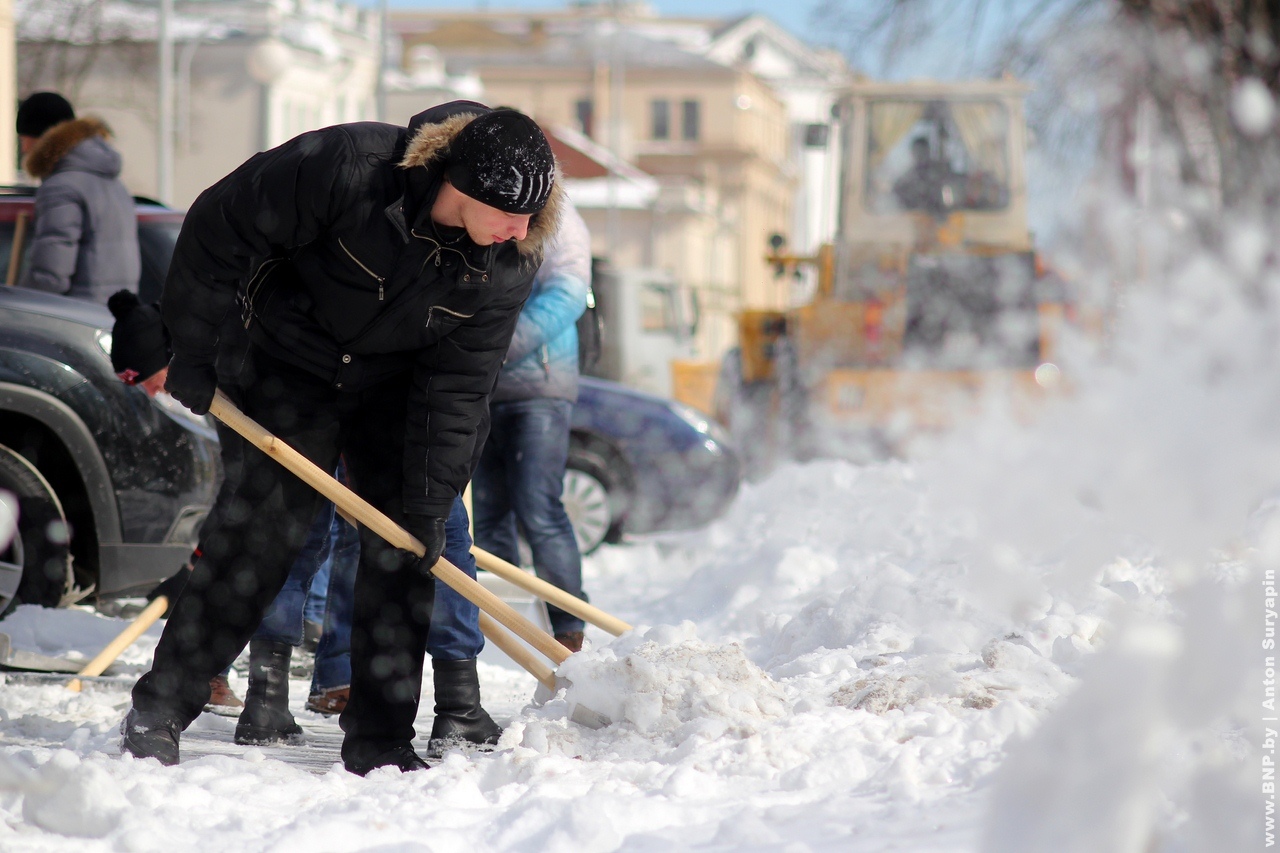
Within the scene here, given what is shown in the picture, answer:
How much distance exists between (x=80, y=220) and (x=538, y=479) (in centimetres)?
216

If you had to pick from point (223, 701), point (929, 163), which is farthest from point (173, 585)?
point (929, 163)

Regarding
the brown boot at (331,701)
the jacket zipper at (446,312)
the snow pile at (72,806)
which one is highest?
the jacket zipper at (446,312)

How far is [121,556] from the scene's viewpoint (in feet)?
16.7

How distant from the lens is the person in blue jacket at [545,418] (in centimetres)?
502

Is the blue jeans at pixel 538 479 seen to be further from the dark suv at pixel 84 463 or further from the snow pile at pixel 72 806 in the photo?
the snow pile at pixel 72 806

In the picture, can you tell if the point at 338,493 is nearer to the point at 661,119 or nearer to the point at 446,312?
the point at 446,312

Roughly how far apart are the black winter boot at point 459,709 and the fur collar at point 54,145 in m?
3.17

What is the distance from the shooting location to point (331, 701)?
450 cm

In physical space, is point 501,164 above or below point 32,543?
above

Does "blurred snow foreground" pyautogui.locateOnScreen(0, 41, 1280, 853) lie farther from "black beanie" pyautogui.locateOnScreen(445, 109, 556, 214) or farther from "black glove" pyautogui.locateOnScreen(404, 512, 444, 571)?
"black beanie" pyautogui.locateOnScreen(445, 109, 556, 214)

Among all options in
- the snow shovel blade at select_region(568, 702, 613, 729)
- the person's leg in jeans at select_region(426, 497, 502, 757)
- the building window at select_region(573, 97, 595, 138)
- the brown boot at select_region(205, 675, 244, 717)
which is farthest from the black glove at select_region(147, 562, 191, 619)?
the building window at select_region(573, 97, 595, 138)

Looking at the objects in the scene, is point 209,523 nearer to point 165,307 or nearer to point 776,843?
point 165,307

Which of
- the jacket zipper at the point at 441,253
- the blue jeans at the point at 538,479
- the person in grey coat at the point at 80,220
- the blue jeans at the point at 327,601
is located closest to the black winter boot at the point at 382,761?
the blue jeans at the point at 327,601

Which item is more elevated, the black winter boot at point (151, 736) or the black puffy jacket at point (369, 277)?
the black puffy jacket at point (369, 277)
